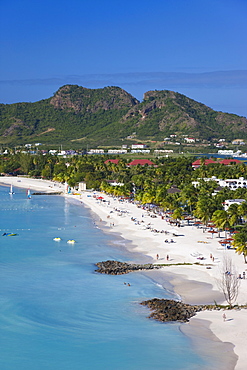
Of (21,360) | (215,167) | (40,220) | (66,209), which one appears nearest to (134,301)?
(21,360)

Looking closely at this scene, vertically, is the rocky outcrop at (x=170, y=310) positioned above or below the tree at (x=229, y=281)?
below

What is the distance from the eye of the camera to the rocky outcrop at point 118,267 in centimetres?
4884

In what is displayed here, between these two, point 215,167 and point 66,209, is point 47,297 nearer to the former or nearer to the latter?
point 66,209

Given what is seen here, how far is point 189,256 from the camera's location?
54.2 metres

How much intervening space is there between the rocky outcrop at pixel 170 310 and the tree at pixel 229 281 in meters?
2.30

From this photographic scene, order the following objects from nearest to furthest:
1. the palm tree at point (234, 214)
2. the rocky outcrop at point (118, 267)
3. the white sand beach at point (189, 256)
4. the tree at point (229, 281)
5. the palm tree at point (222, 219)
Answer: the white sand beach at point (189, 256) → the tree at point (229, 281) → the rocky outcrop at point (118, 267) → the palm tree at point (222, 219) → the palm tree at point (234, 214)

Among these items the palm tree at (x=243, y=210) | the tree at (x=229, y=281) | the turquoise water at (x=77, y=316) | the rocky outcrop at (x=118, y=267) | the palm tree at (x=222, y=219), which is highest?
the palm tree at (x=243, y=210)

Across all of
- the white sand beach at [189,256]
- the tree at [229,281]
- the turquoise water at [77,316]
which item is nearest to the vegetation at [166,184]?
the tree at [229,281]

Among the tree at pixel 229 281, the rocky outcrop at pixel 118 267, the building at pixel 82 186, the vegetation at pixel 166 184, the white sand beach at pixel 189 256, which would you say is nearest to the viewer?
the white sand beach at pixel 189 256

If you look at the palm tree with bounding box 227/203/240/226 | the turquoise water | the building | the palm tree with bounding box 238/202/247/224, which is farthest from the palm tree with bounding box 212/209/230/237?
the building

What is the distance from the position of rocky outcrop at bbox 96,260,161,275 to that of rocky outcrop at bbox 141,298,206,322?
355 inches

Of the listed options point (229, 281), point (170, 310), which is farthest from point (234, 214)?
point (170, 310)

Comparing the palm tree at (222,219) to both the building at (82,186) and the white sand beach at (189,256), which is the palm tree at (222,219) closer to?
the white sand beach at (189,256)

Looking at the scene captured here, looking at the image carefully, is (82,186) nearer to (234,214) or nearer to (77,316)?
(234,214)
